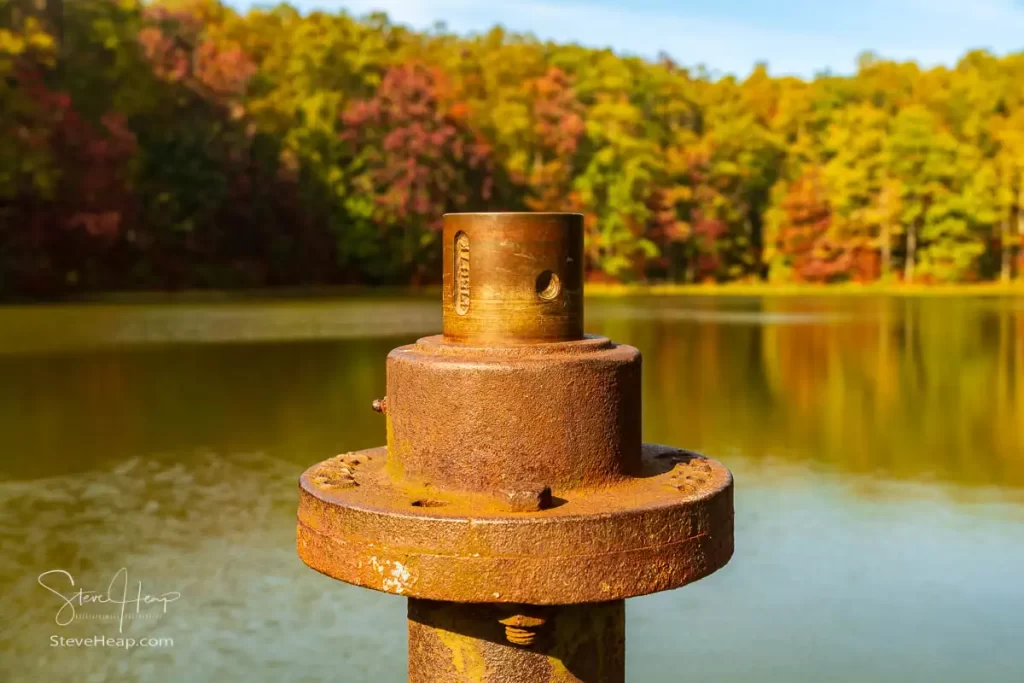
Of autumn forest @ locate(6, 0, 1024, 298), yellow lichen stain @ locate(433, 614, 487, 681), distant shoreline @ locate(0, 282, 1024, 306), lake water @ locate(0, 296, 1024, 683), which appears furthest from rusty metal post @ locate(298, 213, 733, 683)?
distant shoreline @ locate(0, 282, 1024, 306)

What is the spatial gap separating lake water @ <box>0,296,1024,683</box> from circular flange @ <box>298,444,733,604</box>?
103 inches

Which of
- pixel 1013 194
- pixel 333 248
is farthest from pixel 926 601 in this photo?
pixel 1013 194

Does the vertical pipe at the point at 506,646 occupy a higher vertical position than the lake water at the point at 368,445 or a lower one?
higher

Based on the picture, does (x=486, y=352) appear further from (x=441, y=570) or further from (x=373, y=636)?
(x=373, y=636)

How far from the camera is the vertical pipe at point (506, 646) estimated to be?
7.85ft

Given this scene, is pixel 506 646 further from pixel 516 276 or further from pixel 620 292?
pixel 620 292

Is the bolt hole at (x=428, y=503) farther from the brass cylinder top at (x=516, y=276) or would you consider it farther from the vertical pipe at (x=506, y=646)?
the brass cylinder top at (x=516, y=276)

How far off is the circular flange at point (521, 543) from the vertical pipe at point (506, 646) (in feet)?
0.45

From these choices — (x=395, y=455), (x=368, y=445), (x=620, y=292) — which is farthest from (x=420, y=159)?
(x=395, y=455)

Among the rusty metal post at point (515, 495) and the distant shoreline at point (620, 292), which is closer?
the rusty metal post at point (515, 495)

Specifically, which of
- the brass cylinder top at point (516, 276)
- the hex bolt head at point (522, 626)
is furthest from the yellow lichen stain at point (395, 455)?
the hex bolt head at point (522, 626)

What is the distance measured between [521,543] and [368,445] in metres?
6.83

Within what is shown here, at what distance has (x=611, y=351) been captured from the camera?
8.36 ft

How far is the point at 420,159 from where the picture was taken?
36281mm
